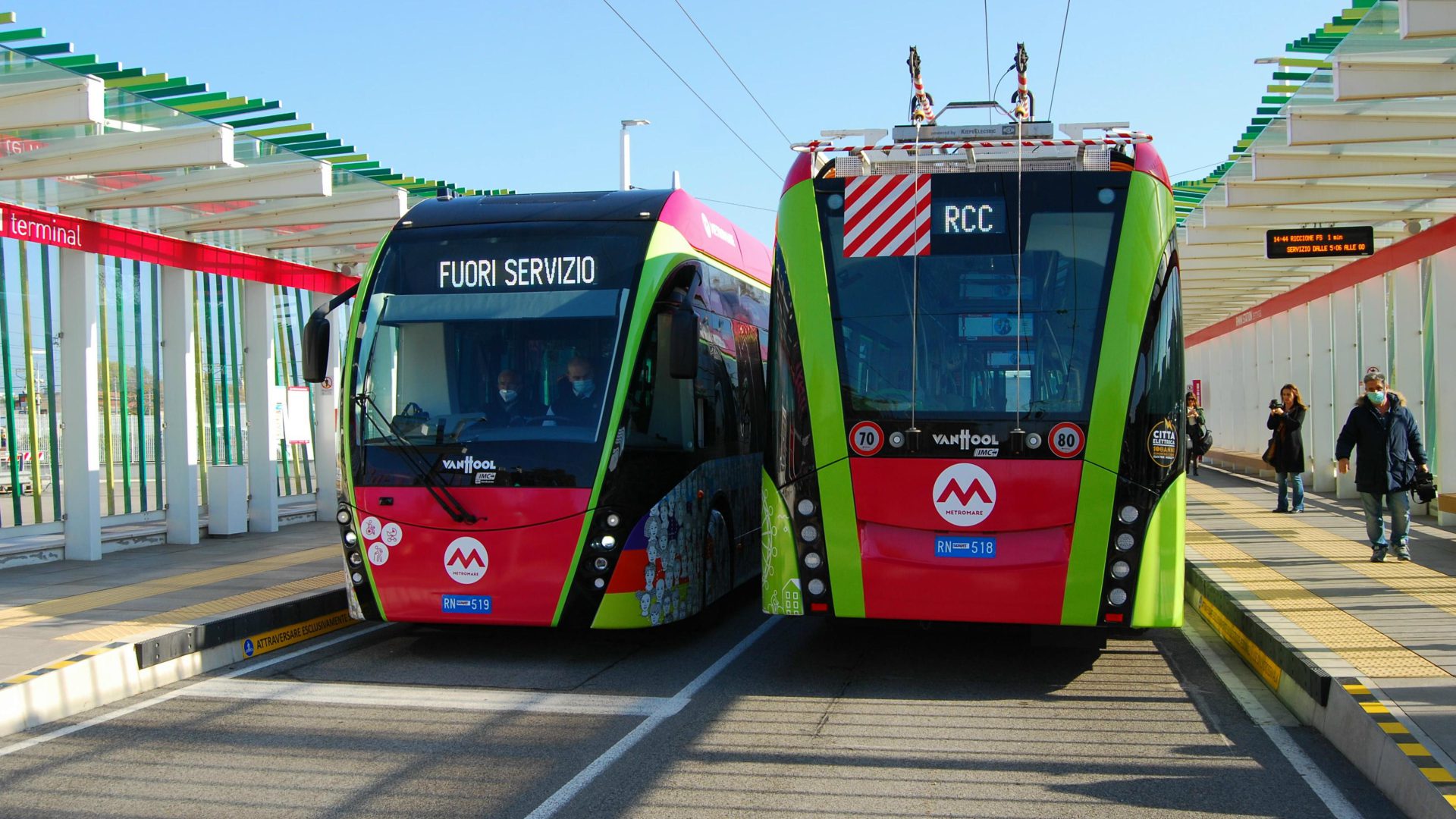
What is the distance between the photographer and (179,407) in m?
16.0

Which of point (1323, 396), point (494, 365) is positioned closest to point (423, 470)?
point (494, 365)

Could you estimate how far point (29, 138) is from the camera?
12.4 m

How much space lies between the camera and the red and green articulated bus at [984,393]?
26.1 feet

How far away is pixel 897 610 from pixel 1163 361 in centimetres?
218

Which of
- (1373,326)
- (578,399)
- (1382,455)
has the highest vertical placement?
(1373,326)

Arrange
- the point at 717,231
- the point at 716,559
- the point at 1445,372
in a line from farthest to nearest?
the point at 1445,372 → the point at 717,231 → the point at 716,559

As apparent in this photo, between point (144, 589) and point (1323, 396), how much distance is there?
18.7m

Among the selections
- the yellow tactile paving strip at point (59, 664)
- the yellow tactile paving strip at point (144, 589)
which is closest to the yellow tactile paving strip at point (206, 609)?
the yellow tactile paving strip at point (59, 664)

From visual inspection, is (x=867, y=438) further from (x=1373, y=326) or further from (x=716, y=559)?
(x=1373, y=326)

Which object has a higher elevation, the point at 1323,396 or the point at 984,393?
the point at 984,393

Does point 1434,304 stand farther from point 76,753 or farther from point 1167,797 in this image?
point 76,753

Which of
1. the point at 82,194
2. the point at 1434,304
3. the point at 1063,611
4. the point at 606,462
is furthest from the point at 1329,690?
the point at 82,194

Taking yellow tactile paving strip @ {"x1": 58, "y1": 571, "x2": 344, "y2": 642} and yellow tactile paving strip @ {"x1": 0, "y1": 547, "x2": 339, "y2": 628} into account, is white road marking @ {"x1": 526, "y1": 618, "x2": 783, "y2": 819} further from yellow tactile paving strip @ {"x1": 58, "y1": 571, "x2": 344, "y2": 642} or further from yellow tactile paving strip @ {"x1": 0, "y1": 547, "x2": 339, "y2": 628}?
yellow tactile paving strip @ {"x1": 0, "y1": 547, "x2": 339, "y2": 628}

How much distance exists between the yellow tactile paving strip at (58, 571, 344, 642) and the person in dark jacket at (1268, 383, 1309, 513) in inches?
484
